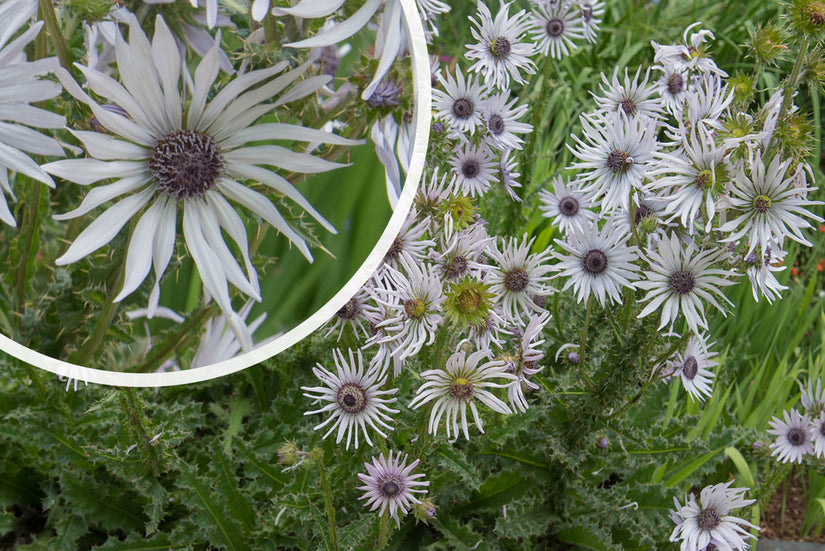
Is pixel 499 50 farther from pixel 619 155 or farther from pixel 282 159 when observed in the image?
pixel 282 159

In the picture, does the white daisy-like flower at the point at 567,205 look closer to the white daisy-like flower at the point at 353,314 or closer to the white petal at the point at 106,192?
the white daisy-like flower at the point at 353,314

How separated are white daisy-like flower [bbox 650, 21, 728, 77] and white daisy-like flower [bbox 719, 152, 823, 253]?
0.25 metres

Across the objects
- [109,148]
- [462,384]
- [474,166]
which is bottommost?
[462,384]

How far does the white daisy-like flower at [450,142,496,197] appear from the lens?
1.19 m

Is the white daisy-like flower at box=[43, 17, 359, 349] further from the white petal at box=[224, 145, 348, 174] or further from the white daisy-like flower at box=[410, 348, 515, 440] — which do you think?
the white daisy-like flower at box=[410, 348, 515, 440]

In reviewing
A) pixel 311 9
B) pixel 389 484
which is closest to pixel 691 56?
pixel 311 9

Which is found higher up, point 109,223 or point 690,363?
point 690,363

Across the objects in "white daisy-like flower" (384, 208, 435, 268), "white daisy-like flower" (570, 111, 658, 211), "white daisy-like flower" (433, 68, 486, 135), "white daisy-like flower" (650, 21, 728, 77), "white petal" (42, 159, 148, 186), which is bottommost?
"white petal" (42, 159, 148, 186)

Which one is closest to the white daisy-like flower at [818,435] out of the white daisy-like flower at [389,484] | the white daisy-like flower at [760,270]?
the white daisy-like flower at [760,270]

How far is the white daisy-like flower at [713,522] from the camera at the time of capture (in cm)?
108

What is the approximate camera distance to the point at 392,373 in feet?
3.40

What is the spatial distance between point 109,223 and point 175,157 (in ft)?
0.35

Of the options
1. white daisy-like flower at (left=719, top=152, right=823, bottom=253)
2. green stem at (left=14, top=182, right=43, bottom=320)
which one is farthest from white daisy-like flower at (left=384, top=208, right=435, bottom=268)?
green stem at (left=14, top=182, right=43, bottom=320)

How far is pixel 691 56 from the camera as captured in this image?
3.71 ft
